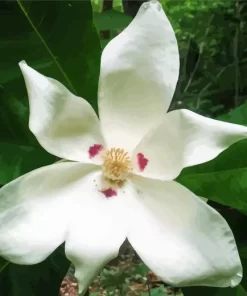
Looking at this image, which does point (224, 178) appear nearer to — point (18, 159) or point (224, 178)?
point (224, 178)

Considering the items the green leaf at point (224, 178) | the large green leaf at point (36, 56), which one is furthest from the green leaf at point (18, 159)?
the green leaf at point (224, 178)

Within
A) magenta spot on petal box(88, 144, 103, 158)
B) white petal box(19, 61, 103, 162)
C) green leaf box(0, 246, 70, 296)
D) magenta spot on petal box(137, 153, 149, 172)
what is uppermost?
white petal box(19, 61, 103, 162)

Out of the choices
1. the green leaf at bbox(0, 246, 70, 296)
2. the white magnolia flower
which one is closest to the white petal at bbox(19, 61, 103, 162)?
the white magnolia flower

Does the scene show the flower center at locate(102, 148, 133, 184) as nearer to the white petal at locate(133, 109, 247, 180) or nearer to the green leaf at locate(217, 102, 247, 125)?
the white petal at locate(133, 109, 247, 180)

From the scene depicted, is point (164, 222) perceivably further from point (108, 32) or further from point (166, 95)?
point (108, 32)

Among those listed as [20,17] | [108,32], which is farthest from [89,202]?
[108,32]

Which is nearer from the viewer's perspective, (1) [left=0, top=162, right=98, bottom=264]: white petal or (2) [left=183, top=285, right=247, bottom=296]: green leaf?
(1) [left=0, top=162, right=98, bottom=264]: white petal

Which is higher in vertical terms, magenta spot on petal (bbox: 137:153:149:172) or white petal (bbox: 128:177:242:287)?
magenta spot on petal (bbox: 137:153:149:172)

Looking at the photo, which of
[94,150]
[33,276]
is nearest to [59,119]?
[94,150]
